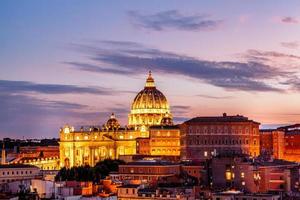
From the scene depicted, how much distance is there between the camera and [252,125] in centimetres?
8944

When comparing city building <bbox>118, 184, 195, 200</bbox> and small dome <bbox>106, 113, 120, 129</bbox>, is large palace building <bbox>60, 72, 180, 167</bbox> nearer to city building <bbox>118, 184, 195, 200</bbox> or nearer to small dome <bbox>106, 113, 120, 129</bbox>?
small dome <bbox>106, 113, 120, 129</bbox>

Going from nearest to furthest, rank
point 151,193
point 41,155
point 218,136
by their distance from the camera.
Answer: point 151,193 < point 218,136 < point 41,155

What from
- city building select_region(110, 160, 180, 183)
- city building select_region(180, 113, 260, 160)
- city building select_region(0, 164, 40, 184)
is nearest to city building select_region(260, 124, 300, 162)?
city building select_region(180, 113, 260, 160)

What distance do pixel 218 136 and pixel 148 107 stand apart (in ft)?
86.4

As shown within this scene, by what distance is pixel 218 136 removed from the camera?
87.9 meters

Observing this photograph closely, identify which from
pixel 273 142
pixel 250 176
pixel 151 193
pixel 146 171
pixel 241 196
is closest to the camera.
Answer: pixel 241 196

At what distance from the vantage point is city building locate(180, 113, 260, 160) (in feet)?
287

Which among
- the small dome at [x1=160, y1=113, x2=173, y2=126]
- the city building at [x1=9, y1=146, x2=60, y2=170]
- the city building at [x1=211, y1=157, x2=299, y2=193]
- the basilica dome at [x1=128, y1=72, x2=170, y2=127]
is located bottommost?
the city building at [x1=211, y1=157, x2=299, y2=193]

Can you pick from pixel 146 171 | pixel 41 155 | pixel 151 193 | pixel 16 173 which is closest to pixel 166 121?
pixel 41 155

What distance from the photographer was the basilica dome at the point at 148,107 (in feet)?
368

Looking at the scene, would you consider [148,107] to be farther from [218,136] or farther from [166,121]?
[218,136]

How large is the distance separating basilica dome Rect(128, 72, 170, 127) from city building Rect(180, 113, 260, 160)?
70.1 feet

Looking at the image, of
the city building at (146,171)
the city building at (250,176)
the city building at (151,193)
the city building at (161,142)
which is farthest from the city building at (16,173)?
the city building at (161,142)

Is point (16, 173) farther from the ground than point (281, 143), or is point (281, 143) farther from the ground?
point (281, 143)
